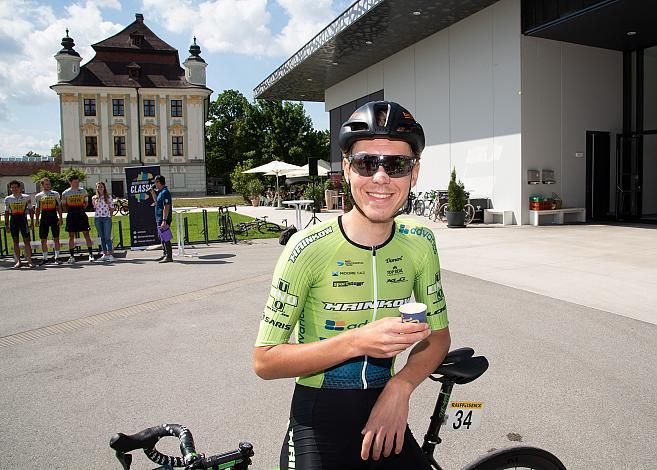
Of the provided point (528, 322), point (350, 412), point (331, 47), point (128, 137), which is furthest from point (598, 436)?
point (128, 137)

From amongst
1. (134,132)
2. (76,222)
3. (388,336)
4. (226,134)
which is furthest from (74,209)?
(226,134)

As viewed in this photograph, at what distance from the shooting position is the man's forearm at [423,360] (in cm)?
184

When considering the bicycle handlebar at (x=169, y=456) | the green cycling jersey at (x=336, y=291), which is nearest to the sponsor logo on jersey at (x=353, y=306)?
the green cycling jersey at (x=336, y=291)

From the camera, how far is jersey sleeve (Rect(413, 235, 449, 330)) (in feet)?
6.72

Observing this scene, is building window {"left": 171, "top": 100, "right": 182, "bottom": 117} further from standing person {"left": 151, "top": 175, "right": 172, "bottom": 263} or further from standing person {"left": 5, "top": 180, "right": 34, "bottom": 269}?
standing person {"left": 151, "top": 175, "right": 172, "bottom": 263}

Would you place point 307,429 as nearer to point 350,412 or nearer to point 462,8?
point 350,412

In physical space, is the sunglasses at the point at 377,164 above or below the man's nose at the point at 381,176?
above

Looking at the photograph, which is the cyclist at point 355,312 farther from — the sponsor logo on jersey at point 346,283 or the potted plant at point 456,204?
the potted plant at point 456,204

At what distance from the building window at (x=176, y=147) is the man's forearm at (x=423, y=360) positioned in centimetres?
6339

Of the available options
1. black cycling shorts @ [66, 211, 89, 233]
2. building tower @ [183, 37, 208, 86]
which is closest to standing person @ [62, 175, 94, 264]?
black cycling shorts @ [66, 211, 89, 233]

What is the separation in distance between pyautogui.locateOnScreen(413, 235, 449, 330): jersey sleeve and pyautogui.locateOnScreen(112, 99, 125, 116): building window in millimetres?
64403

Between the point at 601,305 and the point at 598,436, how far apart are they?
411 cm

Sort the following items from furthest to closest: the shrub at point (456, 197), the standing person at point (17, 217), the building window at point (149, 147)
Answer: the building window at point (149, 147) → the shrub at point (456, 197) → the standing person at point (17, 217)

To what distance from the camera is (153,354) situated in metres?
5.52
